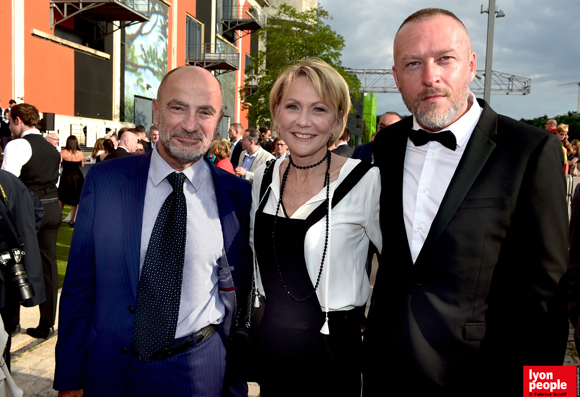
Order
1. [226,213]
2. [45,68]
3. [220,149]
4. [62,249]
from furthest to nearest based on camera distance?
[45,68], [62,249], [220,149], [226,213]

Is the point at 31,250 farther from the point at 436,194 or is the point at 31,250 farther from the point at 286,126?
the point at 436,194

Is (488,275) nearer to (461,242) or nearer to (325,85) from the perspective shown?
(461,242)

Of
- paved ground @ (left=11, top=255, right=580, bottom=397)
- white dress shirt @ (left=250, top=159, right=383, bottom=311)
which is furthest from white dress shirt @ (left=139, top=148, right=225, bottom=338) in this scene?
paved ground @ (left=11, top=255, right=580, bottom=397)

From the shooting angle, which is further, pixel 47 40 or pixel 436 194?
pixel 47 40

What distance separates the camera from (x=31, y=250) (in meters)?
3.53

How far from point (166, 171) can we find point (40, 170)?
11.7ft

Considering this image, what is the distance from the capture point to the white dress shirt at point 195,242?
6.77ft

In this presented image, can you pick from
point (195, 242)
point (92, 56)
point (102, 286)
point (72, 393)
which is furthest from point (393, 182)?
point (92, 56)

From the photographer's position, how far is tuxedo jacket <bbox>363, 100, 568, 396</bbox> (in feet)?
5.74

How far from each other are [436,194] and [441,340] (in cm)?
68

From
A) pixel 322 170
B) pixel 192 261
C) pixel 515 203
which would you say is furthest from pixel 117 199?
pixel 515 203

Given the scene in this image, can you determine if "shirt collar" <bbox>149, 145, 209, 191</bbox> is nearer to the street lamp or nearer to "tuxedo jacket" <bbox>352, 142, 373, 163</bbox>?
"tuxedo jacket" <bbox>352, 142, 373, 163</bbox>

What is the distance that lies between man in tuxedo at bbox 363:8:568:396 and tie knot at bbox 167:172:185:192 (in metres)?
1.05

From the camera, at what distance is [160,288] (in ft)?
6.46
